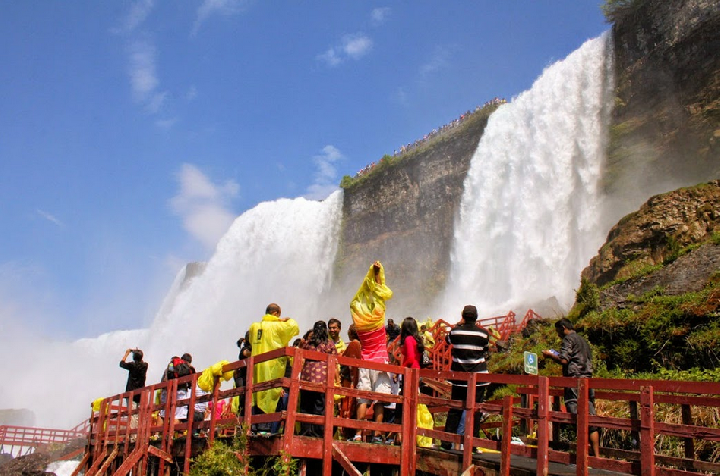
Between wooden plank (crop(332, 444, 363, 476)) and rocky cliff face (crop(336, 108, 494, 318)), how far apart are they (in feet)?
119

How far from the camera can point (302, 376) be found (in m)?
6.42

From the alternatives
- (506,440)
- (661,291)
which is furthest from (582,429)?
(661,291)

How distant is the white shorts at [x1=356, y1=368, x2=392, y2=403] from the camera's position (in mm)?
6809

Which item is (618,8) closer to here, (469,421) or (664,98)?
(664,98)

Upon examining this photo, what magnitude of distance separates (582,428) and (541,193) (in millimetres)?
26152

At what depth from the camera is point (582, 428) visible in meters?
5.29

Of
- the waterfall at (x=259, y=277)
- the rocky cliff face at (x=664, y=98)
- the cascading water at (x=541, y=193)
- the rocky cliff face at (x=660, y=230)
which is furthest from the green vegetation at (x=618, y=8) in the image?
the waterfall at (x=259, y=277)

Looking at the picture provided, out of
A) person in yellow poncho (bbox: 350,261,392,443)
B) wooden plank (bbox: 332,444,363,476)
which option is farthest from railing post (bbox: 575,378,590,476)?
person in yellow poncho (bbox: 350,261,392,443)

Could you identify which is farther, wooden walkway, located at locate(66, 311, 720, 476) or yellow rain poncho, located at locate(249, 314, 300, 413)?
yellow rain poncho, located at locate(249, 314, 300, 413)

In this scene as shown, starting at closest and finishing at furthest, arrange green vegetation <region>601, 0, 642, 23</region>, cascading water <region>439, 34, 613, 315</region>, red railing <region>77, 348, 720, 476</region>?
red railing <region>77, 348, 720, 476</region>
cascading water <region>439, 34, 613, 315</region>
green vegetation <region>601, 0, 642, 23</region>

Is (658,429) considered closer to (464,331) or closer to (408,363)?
(464,331)

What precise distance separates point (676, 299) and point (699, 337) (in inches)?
73.5

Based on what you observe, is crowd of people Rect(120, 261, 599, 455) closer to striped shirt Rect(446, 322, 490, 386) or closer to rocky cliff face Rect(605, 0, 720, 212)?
striped shirt Rect(446, 322, 490, 386)

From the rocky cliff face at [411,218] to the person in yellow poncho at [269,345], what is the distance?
35.3 m
